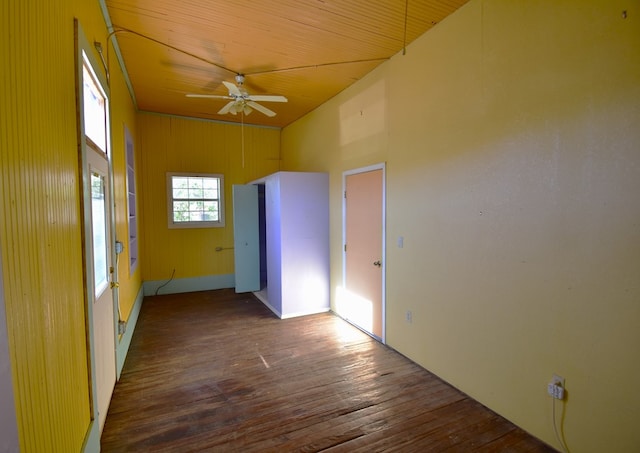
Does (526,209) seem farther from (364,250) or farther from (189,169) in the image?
(189,169)

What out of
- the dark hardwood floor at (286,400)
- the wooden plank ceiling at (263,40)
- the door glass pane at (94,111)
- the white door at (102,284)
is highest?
the wooden plank ceiling at (263,40)

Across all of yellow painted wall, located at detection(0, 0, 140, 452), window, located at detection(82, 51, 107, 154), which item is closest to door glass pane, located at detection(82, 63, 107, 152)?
window, located at detection(82, 51, 107, 154)

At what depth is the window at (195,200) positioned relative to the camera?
227 inches

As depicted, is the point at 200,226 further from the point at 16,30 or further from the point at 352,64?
the point at 16,30

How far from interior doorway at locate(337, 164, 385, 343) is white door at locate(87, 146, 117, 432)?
2.70m

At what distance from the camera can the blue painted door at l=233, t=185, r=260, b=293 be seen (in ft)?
18.6

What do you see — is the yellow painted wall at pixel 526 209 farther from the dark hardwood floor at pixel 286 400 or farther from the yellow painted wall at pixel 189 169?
the yellow painted wall at pixel 189 169

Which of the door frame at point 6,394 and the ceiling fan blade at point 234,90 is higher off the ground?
the ceiling fan blade at point 234,90

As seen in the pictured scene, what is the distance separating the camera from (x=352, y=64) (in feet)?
11.8

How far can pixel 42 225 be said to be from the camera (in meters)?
1.27

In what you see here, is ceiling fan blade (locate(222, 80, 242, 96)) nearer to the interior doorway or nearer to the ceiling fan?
the ceiling fan

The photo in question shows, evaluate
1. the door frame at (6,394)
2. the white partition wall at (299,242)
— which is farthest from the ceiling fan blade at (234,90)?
the door frame at (6,394)

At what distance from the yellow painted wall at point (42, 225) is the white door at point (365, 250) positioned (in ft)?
9.23

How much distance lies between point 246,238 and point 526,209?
457cm
